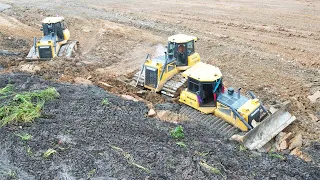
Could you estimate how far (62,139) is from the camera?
10.3 meters

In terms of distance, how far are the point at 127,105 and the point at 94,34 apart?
1066 centimetres

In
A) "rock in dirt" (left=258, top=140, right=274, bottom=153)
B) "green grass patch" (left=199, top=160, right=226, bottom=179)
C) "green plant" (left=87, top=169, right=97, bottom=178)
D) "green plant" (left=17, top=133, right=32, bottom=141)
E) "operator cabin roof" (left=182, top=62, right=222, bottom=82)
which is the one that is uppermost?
"operator cabin roof" (left=182, top=62, right=222, bottom=82)

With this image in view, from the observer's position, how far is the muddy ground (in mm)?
15703

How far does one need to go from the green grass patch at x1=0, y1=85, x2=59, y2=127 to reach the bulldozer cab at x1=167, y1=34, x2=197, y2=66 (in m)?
4.52

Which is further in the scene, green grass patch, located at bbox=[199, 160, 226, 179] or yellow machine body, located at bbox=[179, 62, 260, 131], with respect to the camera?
yellow machine body, located at bbox=[179, 62, 260, 131]

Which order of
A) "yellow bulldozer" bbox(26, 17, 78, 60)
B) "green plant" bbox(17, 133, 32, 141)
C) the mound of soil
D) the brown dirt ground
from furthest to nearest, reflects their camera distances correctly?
1. "yellow bulldozer" bbox(26, 17, 78, 60)
2. the brown dirt ground
3. "green plant" bbox(17, 133, 32, 141)
4. the mound of soil

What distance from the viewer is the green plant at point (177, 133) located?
11.1 m

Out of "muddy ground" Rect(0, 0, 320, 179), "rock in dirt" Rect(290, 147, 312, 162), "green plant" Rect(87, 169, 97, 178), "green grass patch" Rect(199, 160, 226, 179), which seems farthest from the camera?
"muddy ground" Rect(0, 0, 320, 179)

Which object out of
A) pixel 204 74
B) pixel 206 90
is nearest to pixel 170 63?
pixel 204 74

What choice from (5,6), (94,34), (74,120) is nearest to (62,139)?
(74,120)

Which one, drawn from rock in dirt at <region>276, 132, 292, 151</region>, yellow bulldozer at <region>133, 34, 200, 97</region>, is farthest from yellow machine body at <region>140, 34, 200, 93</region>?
rock in dirt at <region>276, 132, 292, 151</region>

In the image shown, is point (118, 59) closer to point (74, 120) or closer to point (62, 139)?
point (74, 120)

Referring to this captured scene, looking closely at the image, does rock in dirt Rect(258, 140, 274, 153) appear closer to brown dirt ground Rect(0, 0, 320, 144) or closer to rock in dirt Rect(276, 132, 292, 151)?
rock in dirt Rect(276, 132, 292, 151)

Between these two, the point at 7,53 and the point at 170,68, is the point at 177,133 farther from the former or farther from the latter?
the point at 7,53
